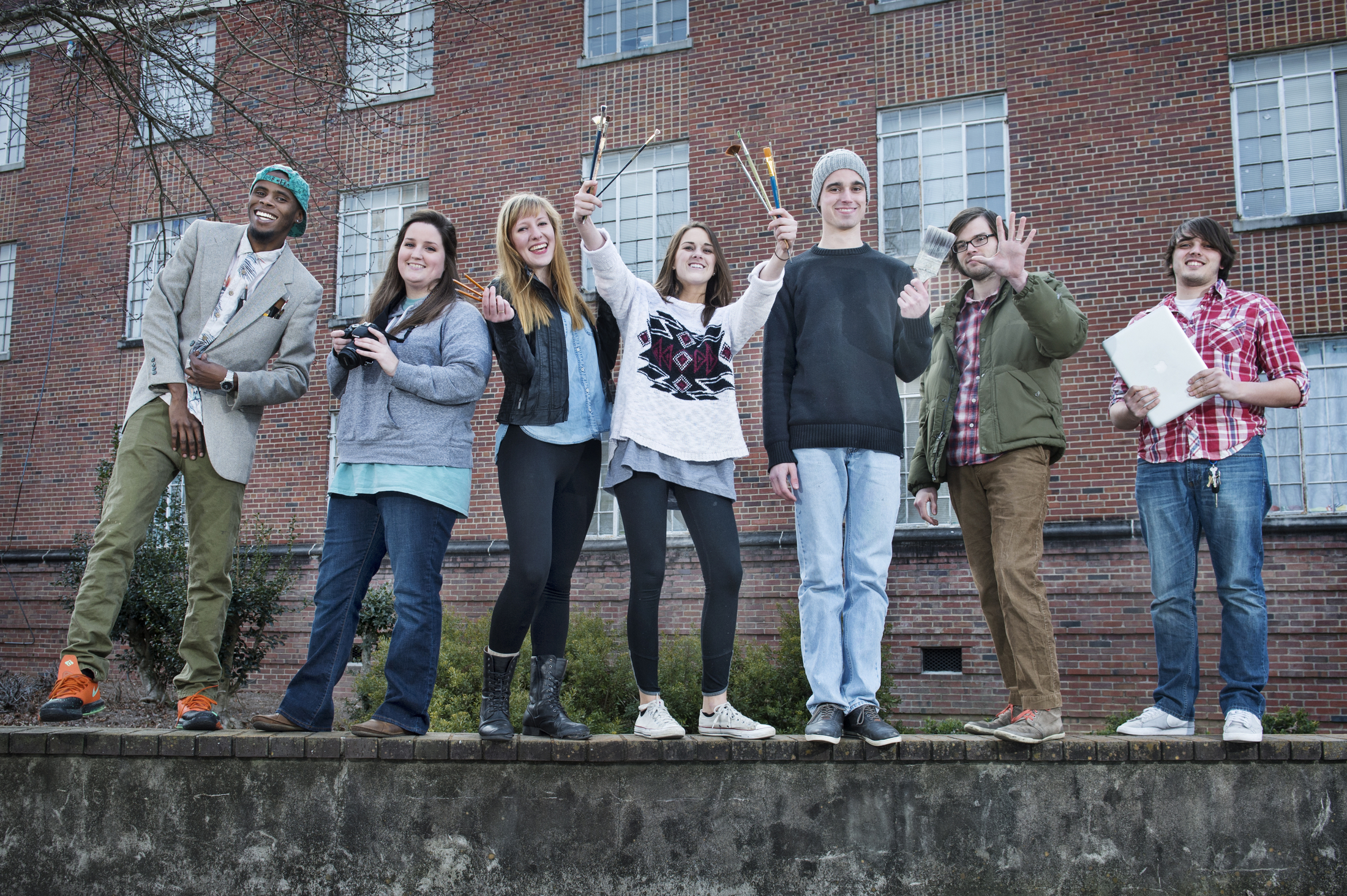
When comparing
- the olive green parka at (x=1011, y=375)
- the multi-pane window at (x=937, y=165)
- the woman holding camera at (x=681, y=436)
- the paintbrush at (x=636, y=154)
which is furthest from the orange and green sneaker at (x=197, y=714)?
the multi-pane window at (x=937, y=165)

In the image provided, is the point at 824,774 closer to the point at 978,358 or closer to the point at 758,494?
the point at 978,358

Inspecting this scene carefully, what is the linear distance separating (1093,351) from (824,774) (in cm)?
840

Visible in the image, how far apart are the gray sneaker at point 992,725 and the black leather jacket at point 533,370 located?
84.9 inches

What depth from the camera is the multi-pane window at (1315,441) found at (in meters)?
10.0

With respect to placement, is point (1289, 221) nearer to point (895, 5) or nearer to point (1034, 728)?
point (895, 5)

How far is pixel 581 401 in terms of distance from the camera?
157 inches

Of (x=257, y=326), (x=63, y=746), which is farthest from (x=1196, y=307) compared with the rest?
(x=63, y=746)

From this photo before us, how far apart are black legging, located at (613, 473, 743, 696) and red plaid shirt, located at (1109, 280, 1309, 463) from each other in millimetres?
1981

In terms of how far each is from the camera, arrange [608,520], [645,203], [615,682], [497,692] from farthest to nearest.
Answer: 1. [645,203]
2. [608,520]
3. [615,682]
4. [497,692]

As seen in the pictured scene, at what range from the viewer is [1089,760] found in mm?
3748

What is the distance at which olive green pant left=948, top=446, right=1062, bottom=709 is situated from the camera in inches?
154

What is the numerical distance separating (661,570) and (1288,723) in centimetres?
779

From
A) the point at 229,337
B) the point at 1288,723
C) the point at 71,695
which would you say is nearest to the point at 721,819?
the point at 71,695

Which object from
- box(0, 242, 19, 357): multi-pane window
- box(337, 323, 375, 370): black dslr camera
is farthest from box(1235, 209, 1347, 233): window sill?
box(0, 242, 19, 357): multi-pane window
